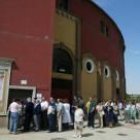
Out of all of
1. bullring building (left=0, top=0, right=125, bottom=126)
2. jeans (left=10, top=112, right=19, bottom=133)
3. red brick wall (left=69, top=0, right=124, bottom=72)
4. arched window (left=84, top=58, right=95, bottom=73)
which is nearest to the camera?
jeans (left=10, top=112, right=19, bottom=133)

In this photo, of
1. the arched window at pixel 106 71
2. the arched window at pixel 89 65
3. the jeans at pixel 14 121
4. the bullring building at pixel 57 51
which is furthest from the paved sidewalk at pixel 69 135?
the arched window at pixel 106 71

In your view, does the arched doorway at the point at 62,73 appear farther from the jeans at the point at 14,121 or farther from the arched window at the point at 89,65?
the jeans at the point at 14,121

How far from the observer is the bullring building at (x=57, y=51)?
707 inches

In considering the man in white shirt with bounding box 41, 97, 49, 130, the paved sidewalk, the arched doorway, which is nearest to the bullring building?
the arched doorway

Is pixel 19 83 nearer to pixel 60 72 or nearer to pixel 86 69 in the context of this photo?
pixel 60 72

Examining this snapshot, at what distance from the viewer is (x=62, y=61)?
23.6m

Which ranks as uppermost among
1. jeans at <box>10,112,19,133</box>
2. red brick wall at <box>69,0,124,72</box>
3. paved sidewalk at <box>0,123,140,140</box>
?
red brick wall at <box>69,0,124,72</box>

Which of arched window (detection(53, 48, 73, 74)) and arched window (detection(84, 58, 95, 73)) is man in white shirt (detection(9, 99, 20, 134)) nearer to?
arched window (detection(53, 48, 73, 74))

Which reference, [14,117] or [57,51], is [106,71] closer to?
[57,51]

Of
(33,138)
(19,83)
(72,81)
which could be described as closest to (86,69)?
(72,81)

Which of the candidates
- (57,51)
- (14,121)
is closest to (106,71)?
(57,51)

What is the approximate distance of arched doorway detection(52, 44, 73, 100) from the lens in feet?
74.8

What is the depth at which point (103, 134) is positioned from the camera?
50.8 ft

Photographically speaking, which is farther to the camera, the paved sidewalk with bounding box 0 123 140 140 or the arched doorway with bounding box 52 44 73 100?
the arched doorway with bounding box 52 44 73 100
